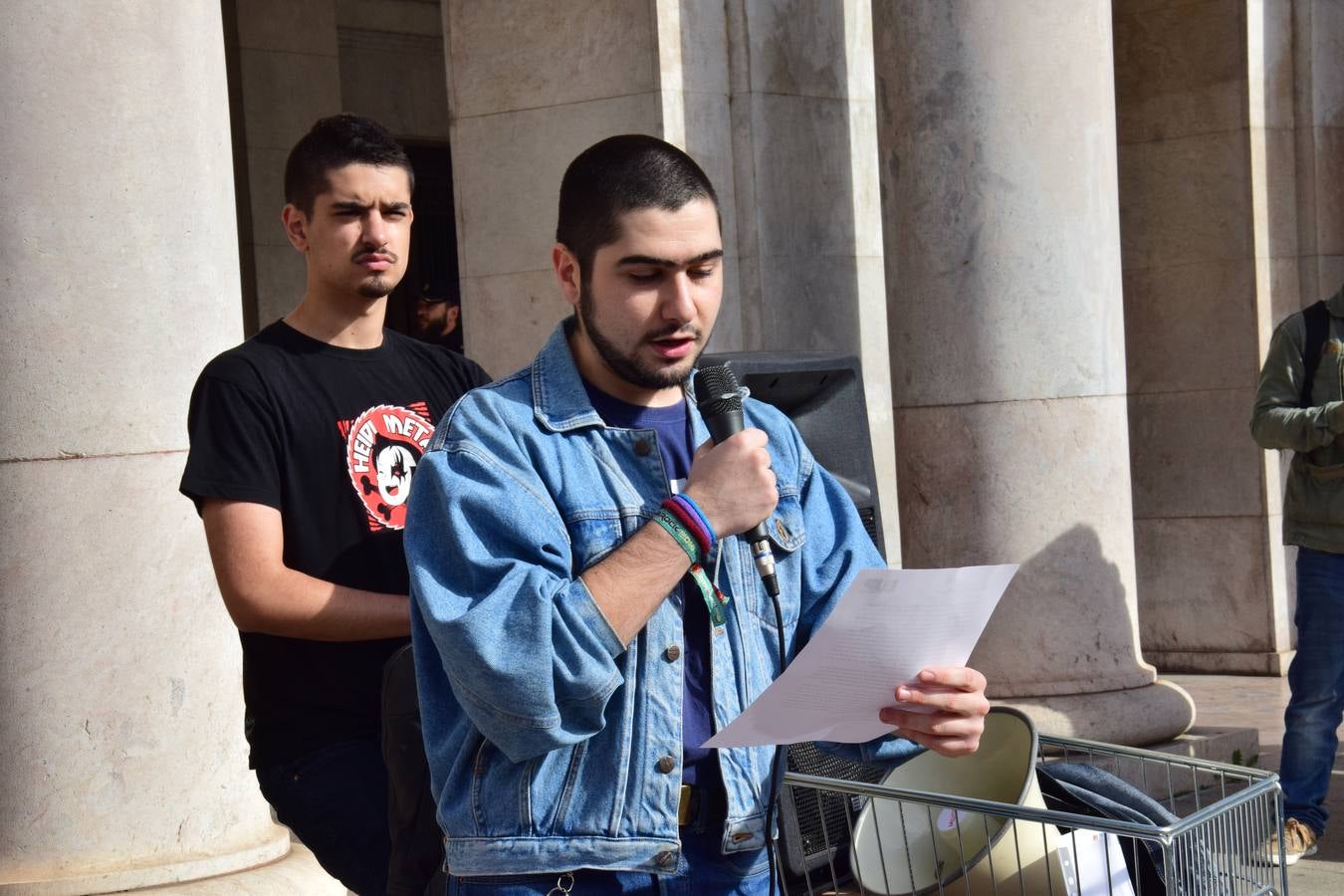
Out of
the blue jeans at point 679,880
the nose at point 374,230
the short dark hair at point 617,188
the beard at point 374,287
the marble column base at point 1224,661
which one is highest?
the nose at point 374,230

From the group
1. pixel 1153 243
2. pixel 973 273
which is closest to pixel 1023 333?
pixel 973 273

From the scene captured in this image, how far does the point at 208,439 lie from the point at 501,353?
397 cm

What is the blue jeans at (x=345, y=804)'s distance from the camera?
3148 mm

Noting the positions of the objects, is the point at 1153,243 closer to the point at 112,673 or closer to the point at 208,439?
the point at 112,673

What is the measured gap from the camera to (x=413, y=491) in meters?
2.23

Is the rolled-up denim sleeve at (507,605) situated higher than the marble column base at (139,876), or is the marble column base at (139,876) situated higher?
the rolled-up denim sleeve at (507,605)

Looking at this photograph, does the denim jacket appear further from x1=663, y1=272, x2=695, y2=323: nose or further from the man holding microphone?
x1=663, y1=272, x2=695, y2=323: nose

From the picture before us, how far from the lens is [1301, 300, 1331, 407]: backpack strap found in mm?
6250

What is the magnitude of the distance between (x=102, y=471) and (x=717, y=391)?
265 cm

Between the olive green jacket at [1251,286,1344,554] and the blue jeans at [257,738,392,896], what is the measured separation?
3.97 metres

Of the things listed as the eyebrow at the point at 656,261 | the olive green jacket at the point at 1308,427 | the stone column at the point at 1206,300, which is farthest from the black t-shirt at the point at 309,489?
the stone column at the point at 1206,300

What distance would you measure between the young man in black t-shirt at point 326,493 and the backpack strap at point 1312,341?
3.87 meters

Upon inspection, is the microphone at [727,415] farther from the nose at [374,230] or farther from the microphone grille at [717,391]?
the nose at [374,230]

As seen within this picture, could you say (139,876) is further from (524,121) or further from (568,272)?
(524,121)
